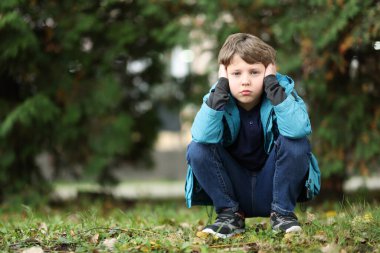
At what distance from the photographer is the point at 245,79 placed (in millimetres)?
3568

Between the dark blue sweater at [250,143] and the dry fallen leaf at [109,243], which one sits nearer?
the dry fallen leaf at [109,243]

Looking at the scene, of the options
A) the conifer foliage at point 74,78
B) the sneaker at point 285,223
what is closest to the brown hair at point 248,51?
the sneaker at point 285,223

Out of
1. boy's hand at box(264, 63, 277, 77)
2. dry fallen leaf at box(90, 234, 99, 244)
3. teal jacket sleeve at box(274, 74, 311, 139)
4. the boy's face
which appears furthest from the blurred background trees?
dry fallen leaf at box(90, 234, 99, 244)

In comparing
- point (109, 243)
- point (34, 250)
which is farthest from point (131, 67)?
point (34, 250)

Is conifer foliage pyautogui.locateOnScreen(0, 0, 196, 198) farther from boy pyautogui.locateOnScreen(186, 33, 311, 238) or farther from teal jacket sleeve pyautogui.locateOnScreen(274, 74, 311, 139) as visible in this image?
teal jacket sleeve pyautogui.locateOnScreen(274, 74, 311, 139)

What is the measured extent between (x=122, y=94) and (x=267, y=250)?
503 centimetres

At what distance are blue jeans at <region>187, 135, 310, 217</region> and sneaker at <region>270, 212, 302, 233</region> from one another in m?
0.03

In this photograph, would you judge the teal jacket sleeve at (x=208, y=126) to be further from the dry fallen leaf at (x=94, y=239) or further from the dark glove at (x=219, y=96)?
the dry fallen leaf at (x=94, y=239)

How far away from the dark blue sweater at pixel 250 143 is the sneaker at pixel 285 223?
349 mm

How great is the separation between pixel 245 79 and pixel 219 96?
206 millimetres

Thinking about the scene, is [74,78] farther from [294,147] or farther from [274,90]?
[294,147]

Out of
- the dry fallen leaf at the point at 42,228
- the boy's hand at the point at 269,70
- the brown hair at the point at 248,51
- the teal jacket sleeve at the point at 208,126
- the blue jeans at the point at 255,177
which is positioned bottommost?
the dry fallen leaf at the point at 42,228

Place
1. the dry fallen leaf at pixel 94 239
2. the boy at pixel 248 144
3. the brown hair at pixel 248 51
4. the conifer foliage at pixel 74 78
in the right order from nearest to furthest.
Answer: the dry fallen leaf at pixel 94 239, the boy at pixel 248 144, the brown hair at pixel 248 51, the conifer foliage at pixel 74 78

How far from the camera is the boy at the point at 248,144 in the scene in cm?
347
